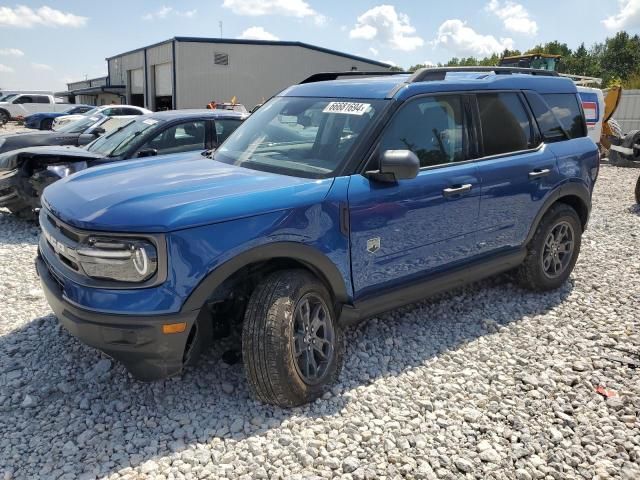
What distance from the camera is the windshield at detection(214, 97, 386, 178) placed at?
3.51 meters

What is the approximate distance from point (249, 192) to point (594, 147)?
3638 millimetres

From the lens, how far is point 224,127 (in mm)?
7402

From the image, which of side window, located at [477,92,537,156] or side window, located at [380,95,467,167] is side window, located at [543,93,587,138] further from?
side window, located at [380,95,467,167]

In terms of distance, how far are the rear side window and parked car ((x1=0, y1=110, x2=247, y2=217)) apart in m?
3.97

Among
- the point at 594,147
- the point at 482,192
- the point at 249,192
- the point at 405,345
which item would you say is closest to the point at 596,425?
the point at 405,345

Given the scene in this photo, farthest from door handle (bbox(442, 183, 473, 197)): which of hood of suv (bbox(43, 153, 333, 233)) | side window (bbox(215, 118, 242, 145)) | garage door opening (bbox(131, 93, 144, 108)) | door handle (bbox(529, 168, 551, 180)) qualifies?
garage door opening (bbox(131, 93, 144, 108))

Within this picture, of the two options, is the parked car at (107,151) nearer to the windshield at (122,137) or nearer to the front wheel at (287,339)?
the windshield at (122,137)

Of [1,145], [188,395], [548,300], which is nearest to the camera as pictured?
[188,395]

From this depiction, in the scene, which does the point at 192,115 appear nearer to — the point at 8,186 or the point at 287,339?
the point at 8,186

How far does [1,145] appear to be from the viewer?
9.25 metres

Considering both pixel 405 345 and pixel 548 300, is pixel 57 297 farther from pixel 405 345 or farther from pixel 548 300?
pixel 548 300

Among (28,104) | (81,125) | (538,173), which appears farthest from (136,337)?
(28,104)

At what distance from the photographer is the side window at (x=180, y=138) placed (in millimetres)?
6918

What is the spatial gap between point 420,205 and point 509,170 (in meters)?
1.03
